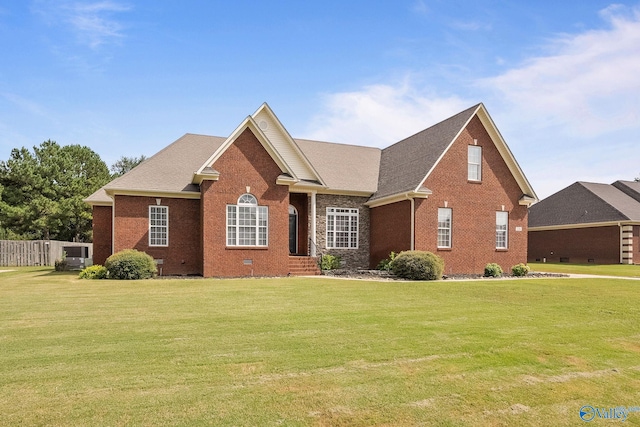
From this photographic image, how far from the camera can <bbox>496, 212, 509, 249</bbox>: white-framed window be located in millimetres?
24812

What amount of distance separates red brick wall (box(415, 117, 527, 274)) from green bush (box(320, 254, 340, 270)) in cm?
476

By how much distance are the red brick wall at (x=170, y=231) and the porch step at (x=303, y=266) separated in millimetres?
4535

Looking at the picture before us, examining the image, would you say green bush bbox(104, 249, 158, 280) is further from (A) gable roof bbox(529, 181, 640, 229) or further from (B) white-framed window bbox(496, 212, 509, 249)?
(A) gable roof bbox(529, 181, 640, 229)

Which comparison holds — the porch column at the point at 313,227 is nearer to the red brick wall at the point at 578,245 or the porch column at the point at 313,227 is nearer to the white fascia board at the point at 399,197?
the white fascia board at the point at 399,197

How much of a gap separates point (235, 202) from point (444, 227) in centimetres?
1110

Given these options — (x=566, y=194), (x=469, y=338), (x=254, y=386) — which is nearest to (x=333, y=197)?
(x=469, y=338)

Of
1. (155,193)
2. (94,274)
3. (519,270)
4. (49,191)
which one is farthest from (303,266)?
(49,191)

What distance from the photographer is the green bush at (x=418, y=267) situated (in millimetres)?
19250

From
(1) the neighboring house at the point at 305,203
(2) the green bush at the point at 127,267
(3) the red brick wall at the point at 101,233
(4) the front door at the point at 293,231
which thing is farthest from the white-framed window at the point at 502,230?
(3) the red brick wall at the point at 101,233

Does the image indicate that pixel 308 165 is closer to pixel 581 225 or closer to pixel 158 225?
pixel 158 225

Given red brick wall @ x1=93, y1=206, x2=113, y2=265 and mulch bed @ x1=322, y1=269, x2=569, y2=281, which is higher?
red brick wall @ x1=93, y1=206, x2=113, y2=265

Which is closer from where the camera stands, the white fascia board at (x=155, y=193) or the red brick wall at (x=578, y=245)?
the white fascia board at (x=155, y=193)

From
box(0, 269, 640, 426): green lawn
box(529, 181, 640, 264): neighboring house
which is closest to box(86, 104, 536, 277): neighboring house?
box(0, 269, 640, 426): green lawn

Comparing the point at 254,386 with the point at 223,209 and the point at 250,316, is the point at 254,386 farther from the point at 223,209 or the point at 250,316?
the point at 223,209
